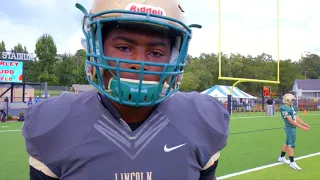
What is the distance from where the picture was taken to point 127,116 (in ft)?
4.80

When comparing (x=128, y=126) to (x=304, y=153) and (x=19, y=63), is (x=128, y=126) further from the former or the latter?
(x=19, y=63)

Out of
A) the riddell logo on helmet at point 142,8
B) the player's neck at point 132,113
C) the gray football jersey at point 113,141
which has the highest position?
the riddell logo on helmet at point 142,8

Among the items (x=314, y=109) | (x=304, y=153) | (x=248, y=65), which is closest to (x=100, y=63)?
(x=304, y=153)

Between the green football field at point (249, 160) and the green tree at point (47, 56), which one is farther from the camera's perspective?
the green tree at point (47, 56)

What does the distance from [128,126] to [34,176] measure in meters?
0.41

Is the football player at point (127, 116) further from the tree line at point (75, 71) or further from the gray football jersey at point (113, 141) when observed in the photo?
the tree line at point (75, 71)

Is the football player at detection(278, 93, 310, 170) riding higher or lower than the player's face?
lower

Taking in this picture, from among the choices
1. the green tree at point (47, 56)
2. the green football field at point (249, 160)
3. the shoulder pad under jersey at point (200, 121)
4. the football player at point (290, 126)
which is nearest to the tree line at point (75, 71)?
the green tree at point (47, 56)

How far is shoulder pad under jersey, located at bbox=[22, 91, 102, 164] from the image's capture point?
134 centimetres

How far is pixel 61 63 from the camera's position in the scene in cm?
4034

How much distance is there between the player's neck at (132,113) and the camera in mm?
1453

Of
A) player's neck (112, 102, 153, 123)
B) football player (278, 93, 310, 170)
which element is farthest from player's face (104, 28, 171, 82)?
football player (278, 93, 310, 170)

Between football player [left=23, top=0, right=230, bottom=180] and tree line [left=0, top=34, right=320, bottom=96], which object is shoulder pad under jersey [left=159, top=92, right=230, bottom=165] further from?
tree line [left=0, top=34, right=320, bottom=96]

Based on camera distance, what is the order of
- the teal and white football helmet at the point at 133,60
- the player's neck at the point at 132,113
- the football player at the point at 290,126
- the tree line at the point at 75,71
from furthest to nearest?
the tree line at the point at 75,71
the football player at the point at 290,126
the player's neck at the point at 132,113
the teal and white football helmet at the point at 133,60
